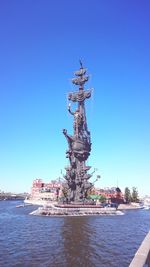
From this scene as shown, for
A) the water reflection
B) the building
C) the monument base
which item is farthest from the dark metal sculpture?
the building

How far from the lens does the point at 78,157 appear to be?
8281 cm

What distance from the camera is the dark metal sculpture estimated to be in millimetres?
80562

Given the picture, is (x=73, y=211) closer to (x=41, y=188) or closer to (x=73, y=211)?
(x=73, y=211)

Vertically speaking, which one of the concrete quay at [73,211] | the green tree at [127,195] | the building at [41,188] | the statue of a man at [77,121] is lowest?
the concrete quay at [73,211]

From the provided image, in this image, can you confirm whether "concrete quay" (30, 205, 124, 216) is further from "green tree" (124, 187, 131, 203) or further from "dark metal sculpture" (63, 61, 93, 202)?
"green tree" (124, 187, 131, 203)

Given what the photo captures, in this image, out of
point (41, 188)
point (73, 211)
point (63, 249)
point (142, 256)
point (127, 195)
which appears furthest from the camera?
point (41, 188)

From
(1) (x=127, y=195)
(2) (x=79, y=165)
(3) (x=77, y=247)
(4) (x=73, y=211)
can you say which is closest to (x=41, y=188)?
(1) (x=127, y=195)

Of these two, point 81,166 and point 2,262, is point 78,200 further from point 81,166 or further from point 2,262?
point 2,262

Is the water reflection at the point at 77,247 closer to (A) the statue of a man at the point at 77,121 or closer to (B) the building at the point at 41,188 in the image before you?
(A) the statue of a man at the point at 77,121

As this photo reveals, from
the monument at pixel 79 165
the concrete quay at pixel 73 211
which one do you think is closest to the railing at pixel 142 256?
the concrete quay at pixel 73 211

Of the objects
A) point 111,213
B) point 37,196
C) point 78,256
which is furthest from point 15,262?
point 37,196

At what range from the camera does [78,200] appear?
7900 cm

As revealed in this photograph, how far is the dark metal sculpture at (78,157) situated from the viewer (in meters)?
80.6

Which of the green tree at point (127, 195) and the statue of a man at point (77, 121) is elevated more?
the statue of a man at point (77, 121)
